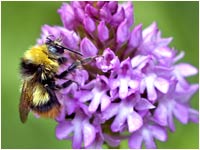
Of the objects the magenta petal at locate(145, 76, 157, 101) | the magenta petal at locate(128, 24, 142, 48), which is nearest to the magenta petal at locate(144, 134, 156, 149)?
the magenta petal at locate(145, 76, 157, 101)

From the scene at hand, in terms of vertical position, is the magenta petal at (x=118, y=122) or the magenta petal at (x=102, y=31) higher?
the magenta petal at (x=102, y=31)

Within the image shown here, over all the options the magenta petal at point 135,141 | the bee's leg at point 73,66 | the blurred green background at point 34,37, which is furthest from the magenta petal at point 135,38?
the blurred green background at point 34,37

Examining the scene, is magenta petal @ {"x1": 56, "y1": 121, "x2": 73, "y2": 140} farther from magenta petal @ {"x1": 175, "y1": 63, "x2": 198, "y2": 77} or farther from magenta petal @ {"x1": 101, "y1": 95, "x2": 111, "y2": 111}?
magenta petal @ {"x1": 175, "y1": 63, "x2": 198, "y2": 77}

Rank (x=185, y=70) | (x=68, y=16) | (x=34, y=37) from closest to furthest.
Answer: (x=68, y=16), (x=185, y=70), (x=34, y=37)

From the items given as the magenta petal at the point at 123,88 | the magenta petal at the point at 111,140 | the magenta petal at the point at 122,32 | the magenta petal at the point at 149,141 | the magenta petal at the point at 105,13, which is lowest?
the magenta petal at the point at 149,141

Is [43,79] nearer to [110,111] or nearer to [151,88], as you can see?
[110,111]

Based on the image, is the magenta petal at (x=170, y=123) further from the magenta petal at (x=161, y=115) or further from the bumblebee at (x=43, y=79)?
the bumblebee at (x=43, y=79)

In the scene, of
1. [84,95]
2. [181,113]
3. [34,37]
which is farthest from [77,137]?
[34,37]
